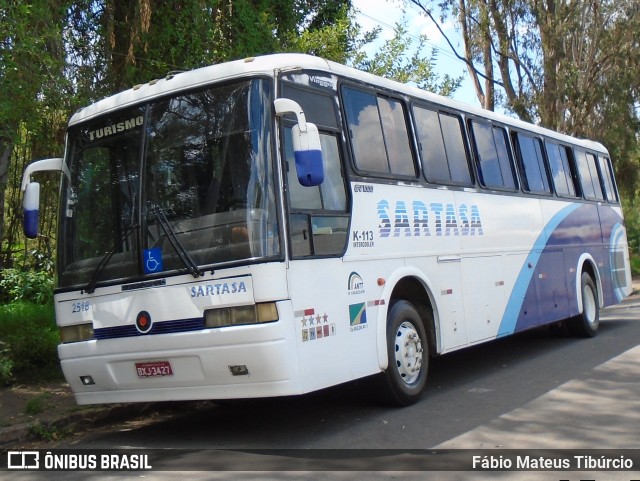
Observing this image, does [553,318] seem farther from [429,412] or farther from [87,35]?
[87,35]

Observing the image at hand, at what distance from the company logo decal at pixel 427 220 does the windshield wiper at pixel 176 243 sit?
209 cm

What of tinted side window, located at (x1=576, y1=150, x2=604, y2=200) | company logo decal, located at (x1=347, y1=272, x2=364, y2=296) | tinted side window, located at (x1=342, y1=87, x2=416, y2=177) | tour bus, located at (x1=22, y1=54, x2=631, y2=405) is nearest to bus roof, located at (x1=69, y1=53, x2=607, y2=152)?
tour bus, located at (x1=22, y1=54, x2=631, y2=405)

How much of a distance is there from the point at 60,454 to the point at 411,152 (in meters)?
4.72

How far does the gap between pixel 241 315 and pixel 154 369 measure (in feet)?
3.35

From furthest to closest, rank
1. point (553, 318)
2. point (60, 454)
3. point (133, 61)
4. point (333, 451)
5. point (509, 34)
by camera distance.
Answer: point (509, 34)
point (553, 318)
point (133, 61)
point (60, 454)
point (333, 451)

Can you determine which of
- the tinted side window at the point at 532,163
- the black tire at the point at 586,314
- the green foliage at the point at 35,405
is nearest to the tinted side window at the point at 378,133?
the tinted side window at the point at 532,163

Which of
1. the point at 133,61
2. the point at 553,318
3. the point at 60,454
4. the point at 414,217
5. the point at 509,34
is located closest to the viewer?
the point at 60,454

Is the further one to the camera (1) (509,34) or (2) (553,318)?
(1) (509,34)

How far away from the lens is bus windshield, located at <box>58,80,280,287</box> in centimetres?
668

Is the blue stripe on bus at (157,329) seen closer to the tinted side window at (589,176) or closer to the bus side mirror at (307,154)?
the bus side mirror at (307,154)

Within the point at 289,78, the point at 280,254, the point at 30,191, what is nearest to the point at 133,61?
the point at 30,191

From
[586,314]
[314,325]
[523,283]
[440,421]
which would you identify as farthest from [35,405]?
[586,314]

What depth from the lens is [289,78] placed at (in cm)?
709

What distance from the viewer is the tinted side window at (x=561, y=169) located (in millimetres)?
13268
